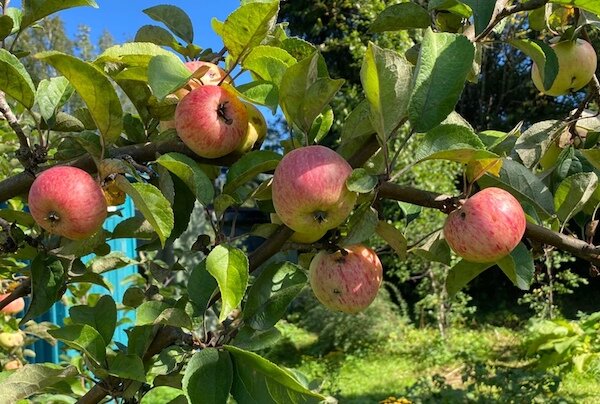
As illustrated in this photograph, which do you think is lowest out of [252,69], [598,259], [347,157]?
[598,259]

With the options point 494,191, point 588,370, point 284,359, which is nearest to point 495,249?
point 494,191

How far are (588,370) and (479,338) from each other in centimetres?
144

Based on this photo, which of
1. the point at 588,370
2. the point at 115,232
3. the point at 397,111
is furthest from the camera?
the point at 588,370

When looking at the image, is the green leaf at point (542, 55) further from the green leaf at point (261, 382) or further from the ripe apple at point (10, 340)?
the ripe apple at point (10, 340)

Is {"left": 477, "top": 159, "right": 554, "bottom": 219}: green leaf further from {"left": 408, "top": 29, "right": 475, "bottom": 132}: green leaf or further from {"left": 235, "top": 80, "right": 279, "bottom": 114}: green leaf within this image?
{"left": 235, "top": 80, "right": 279, "bottom": 114}: green leaf

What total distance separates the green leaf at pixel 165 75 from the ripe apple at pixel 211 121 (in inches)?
1.6

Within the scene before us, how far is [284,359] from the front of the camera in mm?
5379

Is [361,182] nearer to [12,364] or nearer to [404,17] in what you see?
[404,17]

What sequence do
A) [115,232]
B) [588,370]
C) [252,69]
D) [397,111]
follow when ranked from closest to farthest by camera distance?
[397,111], [252,69], [115,232], [588,370]

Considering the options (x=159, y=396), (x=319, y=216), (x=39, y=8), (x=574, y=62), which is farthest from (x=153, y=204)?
(x=159, y=396)

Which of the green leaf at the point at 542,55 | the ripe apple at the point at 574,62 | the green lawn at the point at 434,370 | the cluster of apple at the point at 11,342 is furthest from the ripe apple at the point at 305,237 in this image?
the green lawn at the point at 434,370

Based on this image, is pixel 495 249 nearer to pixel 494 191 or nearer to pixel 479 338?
pixel 494 191

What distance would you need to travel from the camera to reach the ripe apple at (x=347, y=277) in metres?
0.70

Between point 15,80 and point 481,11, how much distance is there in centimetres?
49
